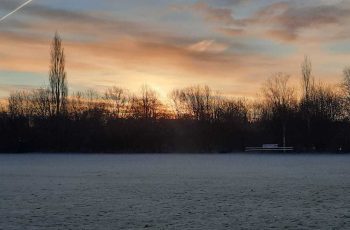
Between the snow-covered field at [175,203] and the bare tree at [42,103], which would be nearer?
the snow-covered field at [175,203]

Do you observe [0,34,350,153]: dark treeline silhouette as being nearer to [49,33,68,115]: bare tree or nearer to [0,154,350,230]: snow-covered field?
[49,33,68,115]: bare tree

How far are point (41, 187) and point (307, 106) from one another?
66017mm

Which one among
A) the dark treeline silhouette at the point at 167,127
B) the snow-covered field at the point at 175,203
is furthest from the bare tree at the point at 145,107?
the snow-covered field at the point at 175,203

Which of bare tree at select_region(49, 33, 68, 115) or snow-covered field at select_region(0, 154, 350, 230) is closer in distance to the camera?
snow-covered field at select_region(0, 154, 350, 230)

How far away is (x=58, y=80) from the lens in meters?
82.8

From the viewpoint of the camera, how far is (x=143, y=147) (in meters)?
82.9

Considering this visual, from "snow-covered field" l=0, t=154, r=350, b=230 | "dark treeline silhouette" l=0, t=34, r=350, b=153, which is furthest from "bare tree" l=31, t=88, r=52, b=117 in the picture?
"snow-covered field" l=0, t=154, r=350, b=230

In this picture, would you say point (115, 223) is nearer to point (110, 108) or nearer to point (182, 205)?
point (182, 205)

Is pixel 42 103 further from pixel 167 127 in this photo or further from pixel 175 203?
pixel 175 203

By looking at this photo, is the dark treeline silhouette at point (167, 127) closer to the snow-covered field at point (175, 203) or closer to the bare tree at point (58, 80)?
the bare tree at point (58, 80)

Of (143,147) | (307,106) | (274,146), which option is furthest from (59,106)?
(307,106)

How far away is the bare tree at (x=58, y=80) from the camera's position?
8281cm

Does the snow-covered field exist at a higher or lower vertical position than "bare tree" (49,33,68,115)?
lower

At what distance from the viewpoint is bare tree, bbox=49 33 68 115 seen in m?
82.8
